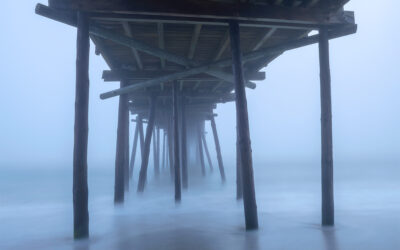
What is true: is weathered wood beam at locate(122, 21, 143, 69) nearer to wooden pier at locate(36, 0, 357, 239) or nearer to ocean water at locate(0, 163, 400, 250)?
wooden pier at locate(36, 0, 357, 239)

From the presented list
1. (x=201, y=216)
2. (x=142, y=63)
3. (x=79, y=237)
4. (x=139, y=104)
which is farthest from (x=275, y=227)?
(x=139, y=104)

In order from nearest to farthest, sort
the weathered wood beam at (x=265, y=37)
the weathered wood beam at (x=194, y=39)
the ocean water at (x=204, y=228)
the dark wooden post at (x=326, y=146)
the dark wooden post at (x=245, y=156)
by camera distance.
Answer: the ocean water at (x=204, y=228) → the dark wooden post at (x=245, y=156) → the dark wooden post at (x=326, y=146) → the weathered wood beam at (x=194, y=39) → the weathered wood beam at (x=265, y=37)

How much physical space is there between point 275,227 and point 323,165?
1.27m

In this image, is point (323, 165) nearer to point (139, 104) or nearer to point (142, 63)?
point (142, 63)

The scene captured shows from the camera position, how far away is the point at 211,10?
436 cm

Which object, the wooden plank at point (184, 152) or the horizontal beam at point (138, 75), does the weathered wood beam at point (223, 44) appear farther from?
the wooden plank at point (184, 152)

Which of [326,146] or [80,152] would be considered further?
[326,146]

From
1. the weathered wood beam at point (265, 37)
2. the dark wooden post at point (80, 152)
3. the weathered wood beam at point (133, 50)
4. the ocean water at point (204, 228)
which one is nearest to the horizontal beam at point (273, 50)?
the weathered wood beam at point (265, 37)

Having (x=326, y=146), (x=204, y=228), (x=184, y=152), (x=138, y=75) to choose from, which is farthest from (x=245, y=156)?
(x=184, y=152)

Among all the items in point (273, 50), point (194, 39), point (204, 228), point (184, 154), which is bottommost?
point (204, 228)

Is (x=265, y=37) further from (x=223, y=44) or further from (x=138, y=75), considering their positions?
(x=138, y=75)

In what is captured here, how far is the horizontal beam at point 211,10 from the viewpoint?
414 cm

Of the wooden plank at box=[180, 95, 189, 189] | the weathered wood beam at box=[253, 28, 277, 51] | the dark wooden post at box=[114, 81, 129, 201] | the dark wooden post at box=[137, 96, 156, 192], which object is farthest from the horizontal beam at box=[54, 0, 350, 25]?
the wooden plank at box=[180, 95, 189, 189]

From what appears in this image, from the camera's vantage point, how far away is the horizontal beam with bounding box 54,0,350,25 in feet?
13.6
